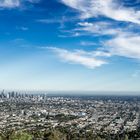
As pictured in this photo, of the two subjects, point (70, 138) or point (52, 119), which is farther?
point (52, 119)

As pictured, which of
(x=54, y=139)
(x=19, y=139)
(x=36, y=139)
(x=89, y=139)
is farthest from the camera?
(x=89, y=139)

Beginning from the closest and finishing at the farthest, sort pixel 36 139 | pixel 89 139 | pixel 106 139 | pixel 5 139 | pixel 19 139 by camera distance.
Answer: pixel 19 139, pixel 5 139, pixel 36 139, pixel 89 139, pixel 106 139

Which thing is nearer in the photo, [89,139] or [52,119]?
[89,139]

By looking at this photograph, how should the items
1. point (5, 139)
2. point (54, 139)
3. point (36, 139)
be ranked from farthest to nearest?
1. point (36, 139)
2. point (54, 139)
3. point (5, 139)

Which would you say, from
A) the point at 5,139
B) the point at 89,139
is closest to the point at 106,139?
the point at 89,139

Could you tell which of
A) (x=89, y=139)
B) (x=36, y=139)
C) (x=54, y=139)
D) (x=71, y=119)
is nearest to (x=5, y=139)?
(x=54, y=139)

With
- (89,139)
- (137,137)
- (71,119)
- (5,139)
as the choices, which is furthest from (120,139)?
(71,119)

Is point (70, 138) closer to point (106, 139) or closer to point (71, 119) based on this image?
point (106, 139)

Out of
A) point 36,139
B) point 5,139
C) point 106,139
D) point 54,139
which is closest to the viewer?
point 5,139

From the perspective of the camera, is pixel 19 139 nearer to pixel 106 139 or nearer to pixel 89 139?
pixel 89 139
